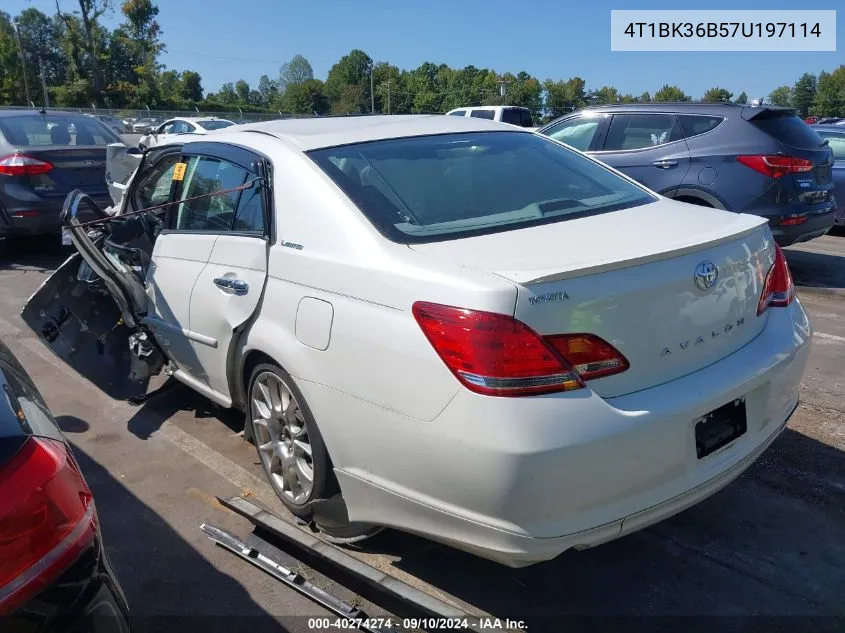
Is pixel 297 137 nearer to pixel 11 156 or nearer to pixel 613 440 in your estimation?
pixel 613 440

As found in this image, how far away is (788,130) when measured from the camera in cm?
705

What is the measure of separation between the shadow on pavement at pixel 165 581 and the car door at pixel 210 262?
2.21ft

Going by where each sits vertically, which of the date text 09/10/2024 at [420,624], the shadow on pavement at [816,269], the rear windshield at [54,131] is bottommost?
the shadow on pavement at [816,269]

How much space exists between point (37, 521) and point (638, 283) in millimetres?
1775

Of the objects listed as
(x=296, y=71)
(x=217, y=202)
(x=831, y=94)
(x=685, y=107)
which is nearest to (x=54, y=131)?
(x=217, y=202)

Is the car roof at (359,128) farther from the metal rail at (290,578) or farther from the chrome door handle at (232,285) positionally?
the metal rail at (290,578)

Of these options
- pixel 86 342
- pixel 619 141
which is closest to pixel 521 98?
pixel 619 141

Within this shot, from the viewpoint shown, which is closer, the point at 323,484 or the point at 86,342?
the point at 323,484

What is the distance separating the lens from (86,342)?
177 inches

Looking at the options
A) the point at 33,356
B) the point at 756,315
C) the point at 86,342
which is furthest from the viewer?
the point at 33,356

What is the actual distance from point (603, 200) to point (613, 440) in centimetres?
138

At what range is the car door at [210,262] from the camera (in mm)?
3199

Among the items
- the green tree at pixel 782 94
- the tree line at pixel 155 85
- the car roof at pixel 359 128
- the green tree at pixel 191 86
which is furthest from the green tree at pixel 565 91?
the car roof at pixel 359 128

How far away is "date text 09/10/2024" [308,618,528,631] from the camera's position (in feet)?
7.84
